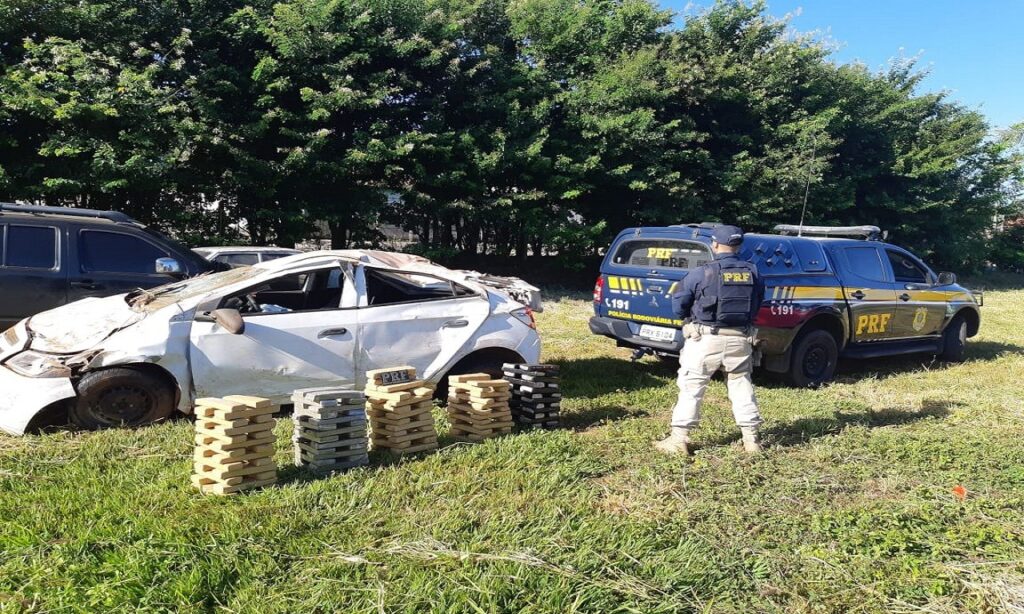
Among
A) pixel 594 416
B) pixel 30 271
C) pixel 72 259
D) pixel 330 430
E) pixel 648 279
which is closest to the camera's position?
pixel 330 430

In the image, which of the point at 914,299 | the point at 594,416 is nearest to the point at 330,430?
the point at 594,416

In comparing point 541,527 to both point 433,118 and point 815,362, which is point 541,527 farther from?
point 433,118

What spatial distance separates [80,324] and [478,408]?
311 centimetres

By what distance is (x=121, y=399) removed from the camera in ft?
16.4

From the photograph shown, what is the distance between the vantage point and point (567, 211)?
1764 centimetres

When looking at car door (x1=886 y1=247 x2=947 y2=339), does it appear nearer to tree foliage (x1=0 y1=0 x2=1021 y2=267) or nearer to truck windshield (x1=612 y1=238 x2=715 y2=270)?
truck windshield (x1=612 y1=238 x2=715 y2=270)

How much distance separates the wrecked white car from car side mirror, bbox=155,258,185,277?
3.56 feet

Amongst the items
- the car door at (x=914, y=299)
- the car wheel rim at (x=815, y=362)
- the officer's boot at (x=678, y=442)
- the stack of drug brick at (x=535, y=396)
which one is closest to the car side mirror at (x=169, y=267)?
the stack of drug brick at (x=535, y=396)

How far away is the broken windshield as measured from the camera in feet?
17.8

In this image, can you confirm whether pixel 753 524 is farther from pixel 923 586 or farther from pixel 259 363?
pixel 259 363

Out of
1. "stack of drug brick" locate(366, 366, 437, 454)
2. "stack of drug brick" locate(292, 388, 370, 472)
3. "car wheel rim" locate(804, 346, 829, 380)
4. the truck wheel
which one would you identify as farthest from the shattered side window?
"car wheel rim" locate(804, 346, 829, 380)

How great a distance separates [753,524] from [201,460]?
3233 mm

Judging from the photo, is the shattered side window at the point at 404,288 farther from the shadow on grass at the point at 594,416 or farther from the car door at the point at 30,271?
the car door at the point at 30,271

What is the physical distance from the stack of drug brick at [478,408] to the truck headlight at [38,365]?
2.73 metres
